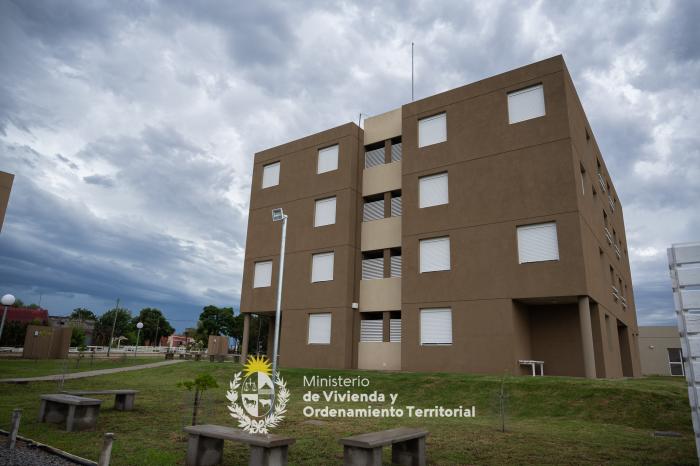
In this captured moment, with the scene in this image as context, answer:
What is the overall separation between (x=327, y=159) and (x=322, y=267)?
19.6ft

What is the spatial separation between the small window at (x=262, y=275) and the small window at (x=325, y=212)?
12.9 ft

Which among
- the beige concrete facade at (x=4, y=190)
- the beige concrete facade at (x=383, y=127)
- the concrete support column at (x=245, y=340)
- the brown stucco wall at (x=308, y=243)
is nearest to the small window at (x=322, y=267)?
the brown stucco wall at (x=308, y=243)

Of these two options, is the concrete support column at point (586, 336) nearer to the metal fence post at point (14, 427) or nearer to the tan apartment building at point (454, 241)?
the tan apartment building at point (454, 241)

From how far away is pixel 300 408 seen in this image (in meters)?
13.4

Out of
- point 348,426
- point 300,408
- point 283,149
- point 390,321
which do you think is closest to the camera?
point 348,426

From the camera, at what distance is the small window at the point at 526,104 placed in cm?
1939

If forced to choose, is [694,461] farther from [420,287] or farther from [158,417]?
[420,287]

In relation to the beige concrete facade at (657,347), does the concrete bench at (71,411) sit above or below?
below

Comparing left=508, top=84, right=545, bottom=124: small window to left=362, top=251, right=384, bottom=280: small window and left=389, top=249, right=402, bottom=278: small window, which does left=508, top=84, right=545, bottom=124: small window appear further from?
left=362, top=251, right=384, bottom=280: small window

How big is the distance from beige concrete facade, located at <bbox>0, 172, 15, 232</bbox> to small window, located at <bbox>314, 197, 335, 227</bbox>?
1434 centimetres

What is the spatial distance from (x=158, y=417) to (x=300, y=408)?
391 centimetres

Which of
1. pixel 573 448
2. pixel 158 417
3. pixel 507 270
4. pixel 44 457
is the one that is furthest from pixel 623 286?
pixel 44 457

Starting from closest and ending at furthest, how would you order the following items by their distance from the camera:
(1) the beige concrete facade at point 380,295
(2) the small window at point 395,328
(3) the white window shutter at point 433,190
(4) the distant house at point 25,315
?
(3) the white window shutter at point 433,190, (2) the small window at point 395,328, (1) the beige concrete facade at point 380,295, (4) the distant house at point 25,315

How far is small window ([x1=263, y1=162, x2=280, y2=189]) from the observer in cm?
2786
